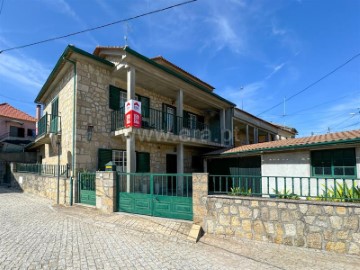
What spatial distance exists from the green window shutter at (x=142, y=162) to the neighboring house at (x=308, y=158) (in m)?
4.26

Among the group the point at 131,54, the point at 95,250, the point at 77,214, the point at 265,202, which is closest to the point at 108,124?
the point at 131,54

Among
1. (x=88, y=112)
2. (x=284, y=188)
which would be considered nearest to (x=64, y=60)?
(x=88, y=112)

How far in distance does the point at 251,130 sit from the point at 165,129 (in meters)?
12.0

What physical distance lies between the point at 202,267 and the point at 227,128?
42.5 ft

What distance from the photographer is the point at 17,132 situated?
87.4 ft

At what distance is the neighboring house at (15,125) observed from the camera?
83.8ft

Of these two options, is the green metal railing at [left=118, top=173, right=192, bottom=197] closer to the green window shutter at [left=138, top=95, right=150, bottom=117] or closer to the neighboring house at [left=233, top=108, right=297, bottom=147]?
the green window shutter at [left=138, top=95, right=150, bottom=117]

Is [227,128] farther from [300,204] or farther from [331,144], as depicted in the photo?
[300,204]

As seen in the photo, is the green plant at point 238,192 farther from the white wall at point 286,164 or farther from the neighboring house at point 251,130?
the neighboring house at point 251,130

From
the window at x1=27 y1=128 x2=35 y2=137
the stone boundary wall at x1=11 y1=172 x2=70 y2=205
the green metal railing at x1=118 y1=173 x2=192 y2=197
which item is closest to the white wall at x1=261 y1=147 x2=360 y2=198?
the green metal railing at x1=118 y1=173 x2=192 y2=197

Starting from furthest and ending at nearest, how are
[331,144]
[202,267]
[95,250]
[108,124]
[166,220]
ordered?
[108,124] → [331,144] → [166,220] → [95,250] → [202,267]

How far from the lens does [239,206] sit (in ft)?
19.2

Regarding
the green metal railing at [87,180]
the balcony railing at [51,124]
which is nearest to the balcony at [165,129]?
the green metal railing at [87,180]

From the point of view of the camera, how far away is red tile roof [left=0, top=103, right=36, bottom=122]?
2670 centimetres
